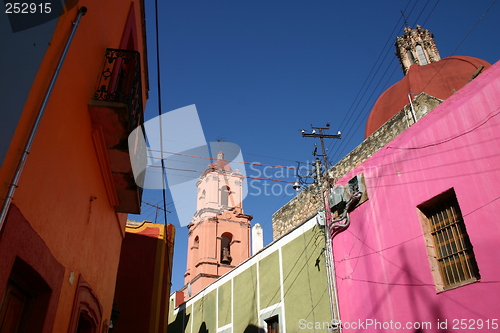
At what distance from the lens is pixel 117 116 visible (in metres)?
4.41

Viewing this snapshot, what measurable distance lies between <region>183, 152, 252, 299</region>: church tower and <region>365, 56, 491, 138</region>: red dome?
407 inches

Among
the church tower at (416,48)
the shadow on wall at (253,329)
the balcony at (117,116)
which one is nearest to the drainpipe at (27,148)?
the balcony at (117,116)

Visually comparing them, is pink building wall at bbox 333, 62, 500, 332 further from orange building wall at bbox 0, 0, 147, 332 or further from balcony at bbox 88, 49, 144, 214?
orange building wall at bbox 0, 0, 147, 332

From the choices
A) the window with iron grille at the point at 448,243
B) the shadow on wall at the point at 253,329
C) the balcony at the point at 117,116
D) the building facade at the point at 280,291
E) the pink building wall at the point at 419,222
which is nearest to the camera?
the balcony at the point at 117,116

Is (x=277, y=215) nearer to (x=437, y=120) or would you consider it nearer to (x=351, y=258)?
(x=351, y=258)

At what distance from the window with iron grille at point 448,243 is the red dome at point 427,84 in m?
9.05

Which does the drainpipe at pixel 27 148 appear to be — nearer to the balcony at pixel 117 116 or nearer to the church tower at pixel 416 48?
the balcony at pixel 117 116

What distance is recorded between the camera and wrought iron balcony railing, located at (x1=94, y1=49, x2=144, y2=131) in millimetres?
4395

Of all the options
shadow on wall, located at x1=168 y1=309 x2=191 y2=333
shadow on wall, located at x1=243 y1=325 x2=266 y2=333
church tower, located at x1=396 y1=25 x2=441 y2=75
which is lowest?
shadow on wall, located at x1=243 y1=325 x2=266 y2=333

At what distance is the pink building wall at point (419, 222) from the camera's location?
20.5 ft

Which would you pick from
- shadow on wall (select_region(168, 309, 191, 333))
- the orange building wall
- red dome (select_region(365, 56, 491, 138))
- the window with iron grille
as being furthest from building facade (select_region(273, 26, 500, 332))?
shadow on wall (select_region(168, 309, 191, 333))

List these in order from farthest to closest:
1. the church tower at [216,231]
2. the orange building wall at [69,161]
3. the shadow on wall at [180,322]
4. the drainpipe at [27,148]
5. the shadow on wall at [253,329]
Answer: the church tower at [216,231]
the shadow on wall at [180,322]
the shadow on wall at [253,329]
the orange building wall at [69,161]
the drainpipe at [27,148]

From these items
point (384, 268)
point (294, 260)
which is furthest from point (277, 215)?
point (384, 268)

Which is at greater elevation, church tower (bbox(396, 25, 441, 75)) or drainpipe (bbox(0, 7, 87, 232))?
church tower (bbox(396, 25, 441, 75))
